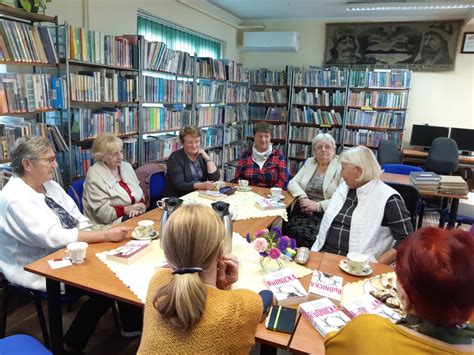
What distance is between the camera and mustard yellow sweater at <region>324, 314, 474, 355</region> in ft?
2.87

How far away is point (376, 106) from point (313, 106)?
103cm

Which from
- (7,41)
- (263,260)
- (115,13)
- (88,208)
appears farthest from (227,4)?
(263,260)

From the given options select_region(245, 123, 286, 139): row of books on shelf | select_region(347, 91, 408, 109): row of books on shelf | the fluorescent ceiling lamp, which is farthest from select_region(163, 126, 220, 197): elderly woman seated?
the fluorescent ceiling lamp

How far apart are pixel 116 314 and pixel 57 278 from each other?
981mm

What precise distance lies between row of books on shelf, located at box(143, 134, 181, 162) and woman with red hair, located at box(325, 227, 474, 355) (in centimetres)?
340

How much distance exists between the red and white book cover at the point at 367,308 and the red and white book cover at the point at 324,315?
0.03m

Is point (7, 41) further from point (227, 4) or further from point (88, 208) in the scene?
point (227, 4)

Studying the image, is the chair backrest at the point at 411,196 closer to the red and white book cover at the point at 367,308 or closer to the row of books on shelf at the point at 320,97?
the red and white book cover at the point at 367,308

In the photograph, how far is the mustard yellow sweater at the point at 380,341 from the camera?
875 millimetres

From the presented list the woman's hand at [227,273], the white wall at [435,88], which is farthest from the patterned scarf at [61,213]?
the white wall at [435,88]

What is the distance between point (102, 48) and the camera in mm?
3213

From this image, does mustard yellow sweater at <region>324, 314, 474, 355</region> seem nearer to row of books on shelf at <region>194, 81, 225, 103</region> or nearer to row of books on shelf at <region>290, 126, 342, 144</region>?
row of books on shelf at <region>194, 81, 225, 103</region>

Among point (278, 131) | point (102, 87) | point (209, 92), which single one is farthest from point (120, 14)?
point (278, 131)

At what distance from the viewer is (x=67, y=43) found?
2.82 metres
